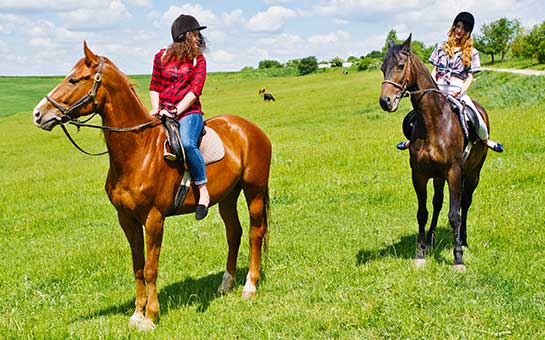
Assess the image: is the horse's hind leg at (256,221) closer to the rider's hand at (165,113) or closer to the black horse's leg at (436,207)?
the rider's hand at (165,113)

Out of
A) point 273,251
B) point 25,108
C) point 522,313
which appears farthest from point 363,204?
point 25,108

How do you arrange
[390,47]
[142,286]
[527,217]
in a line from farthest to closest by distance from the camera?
[527,217], [390,47], [142,286]

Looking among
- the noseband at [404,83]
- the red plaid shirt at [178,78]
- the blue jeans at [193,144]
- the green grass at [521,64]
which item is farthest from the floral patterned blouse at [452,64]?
the green grass at [521,64]

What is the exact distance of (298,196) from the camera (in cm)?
1154

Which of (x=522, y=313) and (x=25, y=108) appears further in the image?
(x=25, y=108)

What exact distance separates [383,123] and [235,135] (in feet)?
56.1

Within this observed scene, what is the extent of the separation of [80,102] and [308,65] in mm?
108298

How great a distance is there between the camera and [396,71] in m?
6.14

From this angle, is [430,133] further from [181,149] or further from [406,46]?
[181,149]

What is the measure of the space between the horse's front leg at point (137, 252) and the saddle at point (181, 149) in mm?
433

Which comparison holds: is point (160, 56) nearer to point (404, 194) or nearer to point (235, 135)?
point (235, 135)

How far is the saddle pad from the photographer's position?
6016mm

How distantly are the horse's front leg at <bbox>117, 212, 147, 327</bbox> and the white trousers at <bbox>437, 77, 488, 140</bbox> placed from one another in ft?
15.7

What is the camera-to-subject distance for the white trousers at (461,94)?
698cm
